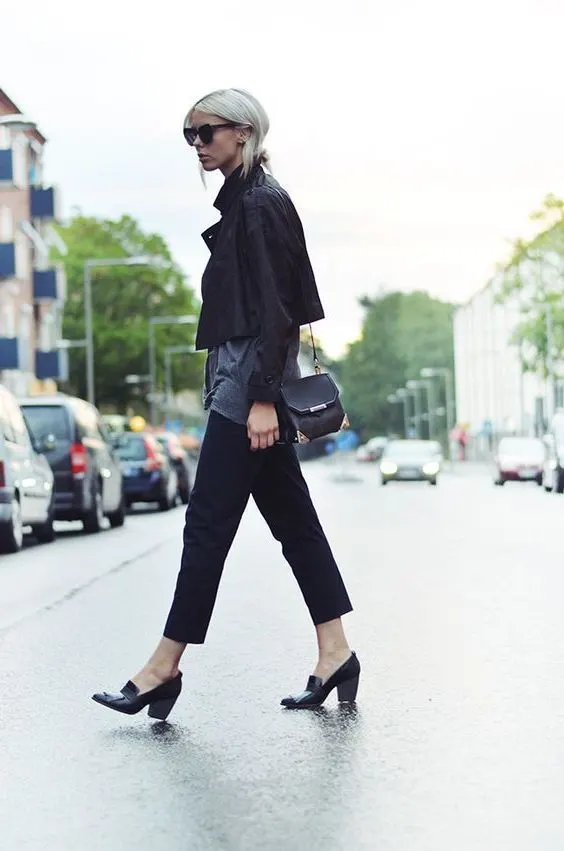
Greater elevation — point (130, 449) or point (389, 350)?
point (389, 350)

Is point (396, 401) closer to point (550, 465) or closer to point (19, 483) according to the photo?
point (550, 465)

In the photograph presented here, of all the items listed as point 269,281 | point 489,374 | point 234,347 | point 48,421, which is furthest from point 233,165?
point 489,374

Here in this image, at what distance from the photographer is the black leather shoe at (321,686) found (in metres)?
6.76

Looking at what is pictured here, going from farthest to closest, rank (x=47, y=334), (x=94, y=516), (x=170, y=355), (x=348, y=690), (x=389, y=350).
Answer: (x=389, y=350)
(x=170, y=355)
(x=47, y=334)
(x=94, y=516)
(x=348, y=690)

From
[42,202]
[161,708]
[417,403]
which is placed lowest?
[161,708]

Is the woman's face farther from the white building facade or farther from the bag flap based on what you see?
the white building facade

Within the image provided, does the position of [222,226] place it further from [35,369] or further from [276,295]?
[35,369]

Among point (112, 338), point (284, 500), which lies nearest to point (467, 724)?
point (284, 500)

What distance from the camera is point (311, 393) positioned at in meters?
6.43

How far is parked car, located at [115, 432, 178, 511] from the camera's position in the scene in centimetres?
3222

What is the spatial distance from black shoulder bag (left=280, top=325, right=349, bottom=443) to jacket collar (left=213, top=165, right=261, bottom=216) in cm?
56

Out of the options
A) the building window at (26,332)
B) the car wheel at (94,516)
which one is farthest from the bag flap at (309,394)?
the building window at (26,332)

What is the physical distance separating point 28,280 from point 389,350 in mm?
98996

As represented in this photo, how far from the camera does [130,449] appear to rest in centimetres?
3244
